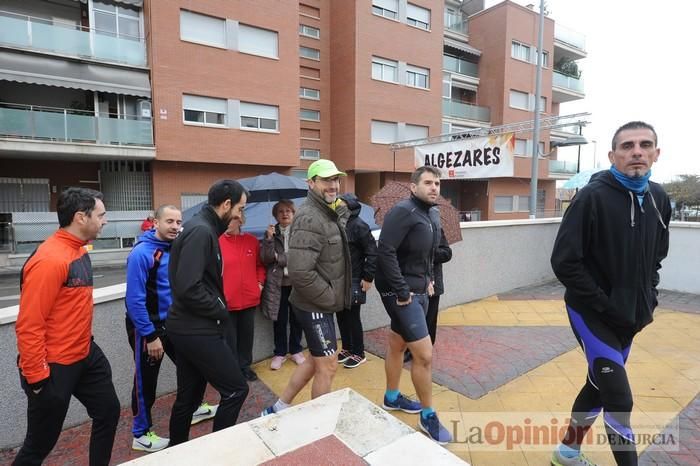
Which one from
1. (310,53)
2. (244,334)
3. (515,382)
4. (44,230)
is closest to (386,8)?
(310,53)

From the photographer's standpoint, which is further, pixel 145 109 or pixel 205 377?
pixel 145 109

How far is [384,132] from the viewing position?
23156mm

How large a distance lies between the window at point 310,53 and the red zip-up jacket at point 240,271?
22.8m

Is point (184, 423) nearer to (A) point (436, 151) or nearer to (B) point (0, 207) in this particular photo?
(A) point (436, 151)

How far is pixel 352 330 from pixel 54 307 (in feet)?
9.73

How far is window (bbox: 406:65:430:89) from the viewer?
23.8 meters

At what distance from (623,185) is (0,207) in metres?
19.9

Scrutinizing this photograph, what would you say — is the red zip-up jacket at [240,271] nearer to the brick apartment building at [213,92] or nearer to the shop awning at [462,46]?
the brick apartment building at [213,92]

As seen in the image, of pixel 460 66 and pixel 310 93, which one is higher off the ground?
pixel 460 66

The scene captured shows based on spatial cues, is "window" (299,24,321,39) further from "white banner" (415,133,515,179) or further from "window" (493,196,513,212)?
"white banner" (415,133,515,179)

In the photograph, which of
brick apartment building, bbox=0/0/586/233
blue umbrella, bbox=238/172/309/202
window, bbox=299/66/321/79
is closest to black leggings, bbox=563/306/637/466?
blue umbrella, bbox=238/172/309/202

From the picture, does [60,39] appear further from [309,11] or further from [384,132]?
[384,132]

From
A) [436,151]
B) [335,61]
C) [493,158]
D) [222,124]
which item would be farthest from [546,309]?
[335,61]

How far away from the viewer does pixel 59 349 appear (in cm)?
220
